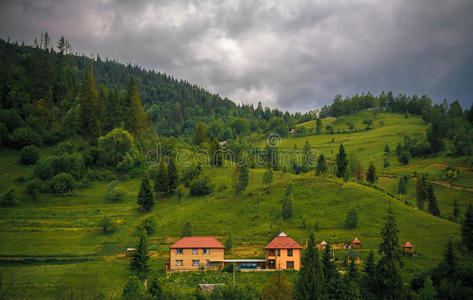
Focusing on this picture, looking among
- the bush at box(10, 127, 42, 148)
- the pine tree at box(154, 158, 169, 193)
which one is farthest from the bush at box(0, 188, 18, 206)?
the pine tree at box(154, 158, 169, 193)

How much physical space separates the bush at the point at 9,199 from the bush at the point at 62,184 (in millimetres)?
9264

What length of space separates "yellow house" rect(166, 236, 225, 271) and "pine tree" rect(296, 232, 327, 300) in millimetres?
19885

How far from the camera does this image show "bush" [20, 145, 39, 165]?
91.3m

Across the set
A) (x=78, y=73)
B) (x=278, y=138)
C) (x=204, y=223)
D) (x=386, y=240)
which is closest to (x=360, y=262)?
(x=386, y=240)

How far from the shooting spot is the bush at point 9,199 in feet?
244

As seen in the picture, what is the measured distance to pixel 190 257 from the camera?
56906mm

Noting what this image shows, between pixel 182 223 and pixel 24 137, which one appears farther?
pixel 24 137

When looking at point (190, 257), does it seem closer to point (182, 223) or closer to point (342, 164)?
point (182, 223)

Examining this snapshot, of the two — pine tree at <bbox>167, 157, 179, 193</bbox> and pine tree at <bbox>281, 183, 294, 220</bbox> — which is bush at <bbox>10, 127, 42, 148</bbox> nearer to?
pine tree at <bbox>167, 157, 179, 193</bbox>

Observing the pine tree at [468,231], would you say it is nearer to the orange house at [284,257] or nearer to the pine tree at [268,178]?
the orange house at [284,257]

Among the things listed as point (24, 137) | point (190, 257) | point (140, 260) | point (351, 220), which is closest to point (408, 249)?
point (351, 220)

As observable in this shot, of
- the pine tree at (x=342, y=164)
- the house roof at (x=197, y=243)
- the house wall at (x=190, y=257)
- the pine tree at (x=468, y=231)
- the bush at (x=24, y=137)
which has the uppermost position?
the bush at (x=24, y=137)

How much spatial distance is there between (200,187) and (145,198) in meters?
15.0

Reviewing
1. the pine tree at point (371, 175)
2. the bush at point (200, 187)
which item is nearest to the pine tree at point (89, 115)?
the bush at point (200, 187)
